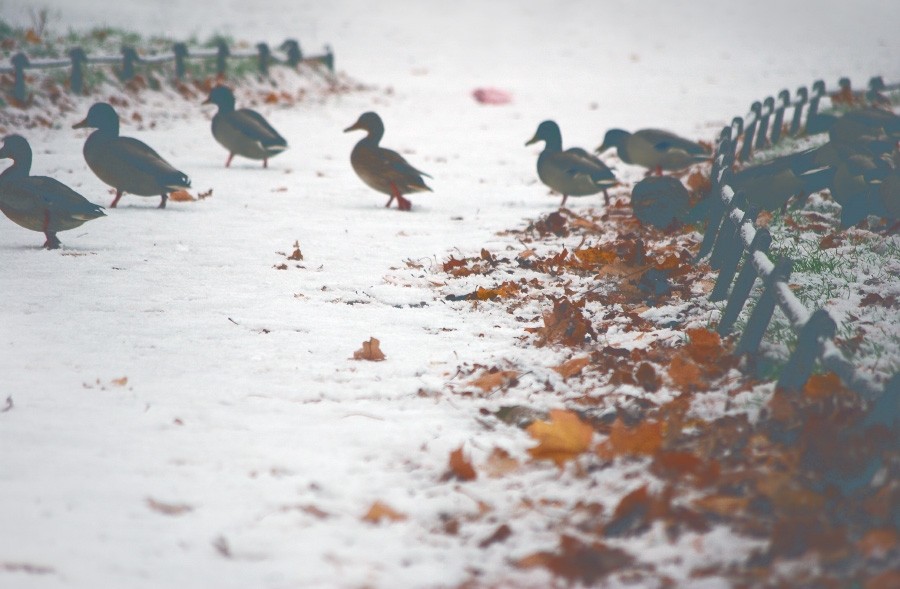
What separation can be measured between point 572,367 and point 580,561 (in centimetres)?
155

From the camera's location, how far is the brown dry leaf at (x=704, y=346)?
11.8ft

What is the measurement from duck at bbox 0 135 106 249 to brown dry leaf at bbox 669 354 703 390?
13.4 ft

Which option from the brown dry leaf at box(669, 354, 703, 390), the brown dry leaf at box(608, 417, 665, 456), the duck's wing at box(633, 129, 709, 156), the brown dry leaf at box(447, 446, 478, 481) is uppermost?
the duck's wing at box(633, 129, 709, 156)

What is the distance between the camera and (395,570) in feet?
7.59

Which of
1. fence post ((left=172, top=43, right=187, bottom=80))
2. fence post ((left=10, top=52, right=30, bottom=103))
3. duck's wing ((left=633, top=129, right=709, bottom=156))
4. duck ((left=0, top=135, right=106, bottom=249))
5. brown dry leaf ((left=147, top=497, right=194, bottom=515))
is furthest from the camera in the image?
fence post ((left=172, top=43, right=187, bottom=80))

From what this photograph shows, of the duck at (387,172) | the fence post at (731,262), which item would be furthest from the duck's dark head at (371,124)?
the fence post at (731,262)

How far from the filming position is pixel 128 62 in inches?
476

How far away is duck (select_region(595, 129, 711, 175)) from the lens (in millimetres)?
8211

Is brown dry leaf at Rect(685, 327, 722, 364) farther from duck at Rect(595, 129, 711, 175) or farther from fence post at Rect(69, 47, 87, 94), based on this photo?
fence post at Rect(69, 47, 87, 94)

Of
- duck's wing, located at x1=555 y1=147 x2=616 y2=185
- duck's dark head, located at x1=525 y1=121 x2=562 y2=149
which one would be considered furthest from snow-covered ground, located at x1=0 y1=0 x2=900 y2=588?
duck's dark head, located at x1=525 y1=121 x2=562 y2=149

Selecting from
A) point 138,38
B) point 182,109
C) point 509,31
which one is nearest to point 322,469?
point 182,109

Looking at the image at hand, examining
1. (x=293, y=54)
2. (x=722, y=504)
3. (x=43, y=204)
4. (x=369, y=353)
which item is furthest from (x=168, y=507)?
(x=293, y=54)

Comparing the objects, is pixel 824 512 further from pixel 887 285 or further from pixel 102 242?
pixel 102 242

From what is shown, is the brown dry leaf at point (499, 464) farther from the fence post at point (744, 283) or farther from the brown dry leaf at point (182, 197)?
the brown dry leaf at point (182, 197)
